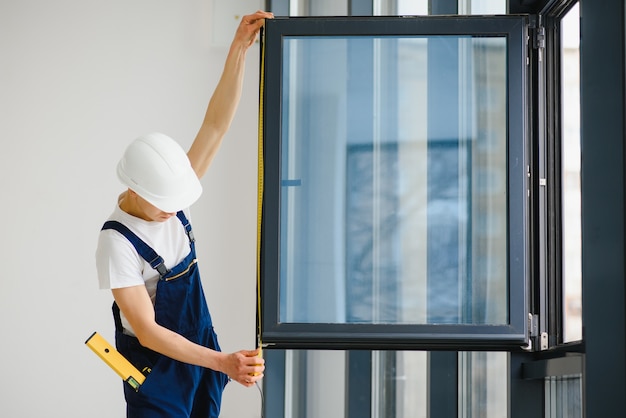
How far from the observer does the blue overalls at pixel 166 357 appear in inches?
103

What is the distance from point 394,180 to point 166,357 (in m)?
0.84

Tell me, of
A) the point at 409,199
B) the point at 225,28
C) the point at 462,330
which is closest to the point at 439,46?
the point at 409,199

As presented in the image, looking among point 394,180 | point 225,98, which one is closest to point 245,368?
point 394,180

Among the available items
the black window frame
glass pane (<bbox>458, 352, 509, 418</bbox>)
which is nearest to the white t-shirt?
the black window frame

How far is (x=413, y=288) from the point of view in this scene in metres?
2.77

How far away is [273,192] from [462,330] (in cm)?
68

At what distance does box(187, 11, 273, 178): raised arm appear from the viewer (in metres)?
2.79

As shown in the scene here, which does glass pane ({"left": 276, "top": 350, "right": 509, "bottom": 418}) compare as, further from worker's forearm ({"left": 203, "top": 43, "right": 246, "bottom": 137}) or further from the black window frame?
worker's forearm ({"left": 203, "top": 43, "right": 246, "bottom": 137})

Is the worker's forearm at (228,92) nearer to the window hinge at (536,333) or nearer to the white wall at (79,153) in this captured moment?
the window hinge at (536,333)

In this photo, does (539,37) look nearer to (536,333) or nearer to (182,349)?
(536,333)

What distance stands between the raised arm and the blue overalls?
23cm

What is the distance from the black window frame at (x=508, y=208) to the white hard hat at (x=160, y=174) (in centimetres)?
32

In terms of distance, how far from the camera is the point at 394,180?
2.79m

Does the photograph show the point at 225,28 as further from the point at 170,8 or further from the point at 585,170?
the point at 585,170
